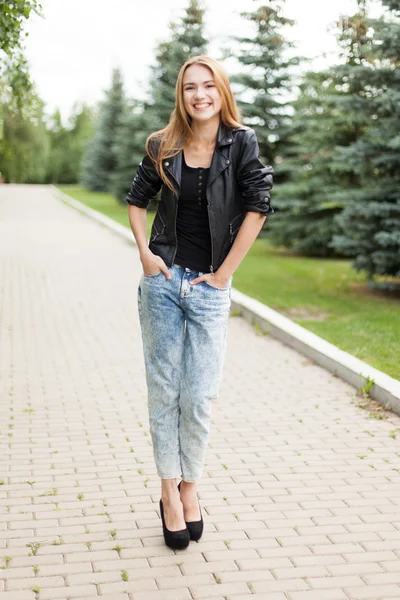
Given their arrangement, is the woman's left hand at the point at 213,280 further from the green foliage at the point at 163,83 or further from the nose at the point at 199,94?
the green foliage at the point at 163,83

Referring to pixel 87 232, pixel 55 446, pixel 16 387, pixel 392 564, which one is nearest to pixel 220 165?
pixel 392 564

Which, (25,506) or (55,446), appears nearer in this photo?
(25,506)

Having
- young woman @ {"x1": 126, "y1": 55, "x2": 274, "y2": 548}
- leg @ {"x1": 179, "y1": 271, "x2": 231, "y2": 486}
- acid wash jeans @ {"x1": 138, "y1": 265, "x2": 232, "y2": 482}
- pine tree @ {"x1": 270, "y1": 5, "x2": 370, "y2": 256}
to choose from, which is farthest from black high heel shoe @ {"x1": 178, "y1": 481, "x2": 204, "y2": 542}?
pine tree @ {"x1": 270, "y1": 5, "x2": 370, "y2": 256}

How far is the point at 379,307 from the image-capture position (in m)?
11.0

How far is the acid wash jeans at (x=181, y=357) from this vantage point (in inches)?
153

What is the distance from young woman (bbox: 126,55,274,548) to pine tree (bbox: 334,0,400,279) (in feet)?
22.6

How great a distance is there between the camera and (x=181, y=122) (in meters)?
3.88

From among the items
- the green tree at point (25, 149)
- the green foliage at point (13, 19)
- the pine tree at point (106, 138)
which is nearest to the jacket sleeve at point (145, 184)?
the green foliage at point (13, 19)

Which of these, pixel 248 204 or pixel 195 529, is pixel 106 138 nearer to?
pixel 248 204

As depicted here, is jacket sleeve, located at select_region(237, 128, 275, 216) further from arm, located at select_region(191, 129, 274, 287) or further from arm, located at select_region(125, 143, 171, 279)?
arm, located at select_region(125, 143, 171, 279)

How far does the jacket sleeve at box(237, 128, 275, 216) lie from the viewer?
3.82 m

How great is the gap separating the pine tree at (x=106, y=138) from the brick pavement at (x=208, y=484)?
134 ft

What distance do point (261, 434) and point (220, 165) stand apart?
8.36 feet

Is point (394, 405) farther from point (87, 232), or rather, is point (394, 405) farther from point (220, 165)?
point (87, 232)
